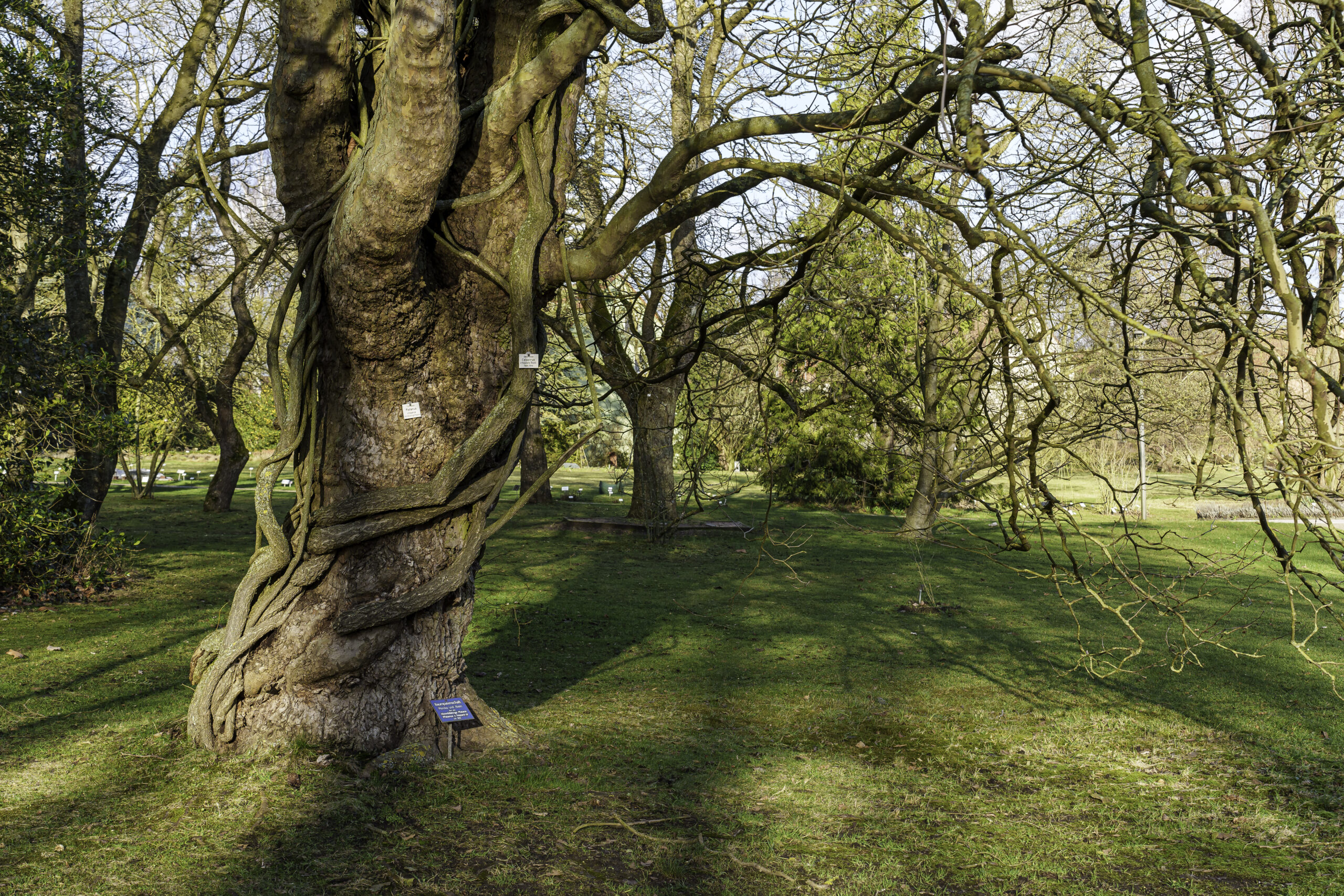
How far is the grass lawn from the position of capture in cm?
325

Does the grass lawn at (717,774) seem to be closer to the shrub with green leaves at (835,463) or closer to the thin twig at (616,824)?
the thin twig at (616,824)

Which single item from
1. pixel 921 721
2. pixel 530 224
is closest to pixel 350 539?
pixel 530 224

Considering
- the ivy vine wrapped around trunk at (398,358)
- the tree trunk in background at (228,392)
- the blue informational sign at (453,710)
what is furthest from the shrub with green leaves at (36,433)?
the blue informational sign at (453,710)

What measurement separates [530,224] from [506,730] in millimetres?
2346

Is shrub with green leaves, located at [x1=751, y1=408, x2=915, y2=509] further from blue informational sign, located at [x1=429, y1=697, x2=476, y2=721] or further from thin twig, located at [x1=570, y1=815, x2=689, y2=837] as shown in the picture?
thin twig, located at [x1=570, y1=815, x2=689, y2=837]

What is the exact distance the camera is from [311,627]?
13.0ft

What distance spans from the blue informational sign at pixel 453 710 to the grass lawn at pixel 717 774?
228 millimetres

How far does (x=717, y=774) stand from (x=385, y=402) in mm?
2298

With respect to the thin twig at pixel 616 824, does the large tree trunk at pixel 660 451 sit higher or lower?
higher

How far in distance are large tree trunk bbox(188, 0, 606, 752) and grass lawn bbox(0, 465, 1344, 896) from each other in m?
0.36

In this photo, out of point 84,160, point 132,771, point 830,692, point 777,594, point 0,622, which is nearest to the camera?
point 132,771

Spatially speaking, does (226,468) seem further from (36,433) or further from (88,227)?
(36,433)

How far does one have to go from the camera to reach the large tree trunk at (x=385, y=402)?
12.6ft

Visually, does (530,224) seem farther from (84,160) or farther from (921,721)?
(84,160)
